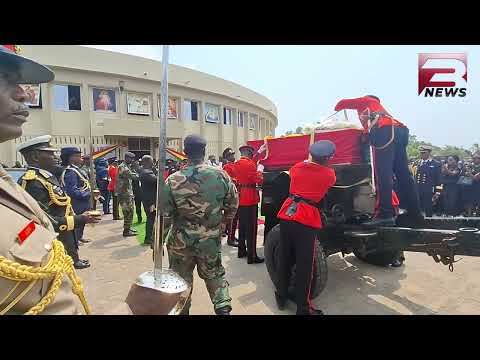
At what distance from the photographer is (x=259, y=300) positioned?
345cm

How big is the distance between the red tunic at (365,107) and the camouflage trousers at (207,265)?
2241 mm

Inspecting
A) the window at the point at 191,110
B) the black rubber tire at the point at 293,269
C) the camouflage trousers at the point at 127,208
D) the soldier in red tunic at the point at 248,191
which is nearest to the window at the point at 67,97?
the window at the point at 191,110

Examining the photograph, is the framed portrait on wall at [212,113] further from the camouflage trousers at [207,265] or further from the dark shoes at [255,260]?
the camouflage trousers at [207,265]

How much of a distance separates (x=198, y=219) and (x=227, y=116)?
88.7ft

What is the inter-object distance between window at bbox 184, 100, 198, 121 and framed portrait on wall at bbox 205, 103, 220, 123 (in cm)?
114

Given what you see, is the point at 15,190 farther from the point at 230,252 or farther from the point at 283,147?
the point at 230,252

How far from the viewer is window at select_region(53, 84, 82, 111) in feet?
61.8

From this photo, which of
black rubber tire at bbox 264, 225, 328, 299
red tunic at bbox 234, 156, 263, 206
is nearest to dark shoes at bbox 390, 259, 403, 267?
black rubber tire at bbox 264, 225, 328, 299

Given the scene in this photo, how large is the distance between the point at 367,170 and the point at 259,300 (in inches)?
82.6

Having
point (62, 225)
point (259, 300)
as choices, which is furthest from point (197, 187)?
point (259, 300)

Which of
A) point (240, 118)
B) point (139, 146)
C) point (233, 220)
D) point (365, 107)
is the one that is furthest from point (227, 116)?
point (365, 107)

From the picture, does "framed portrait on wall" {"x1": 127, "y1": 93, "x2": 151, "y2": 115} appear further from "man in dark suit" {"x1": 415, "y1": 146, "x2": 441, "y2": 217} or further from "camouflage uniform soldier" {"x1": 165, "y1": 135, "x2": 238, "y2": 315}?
"camouflage uniform soldier" {"x1": 165, "y1": 135, "x2": 238, "y2": 315}

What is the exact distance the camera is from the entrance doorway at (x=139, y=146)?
2141cm

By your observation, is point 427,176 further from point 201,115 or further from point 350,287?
point 201,115
